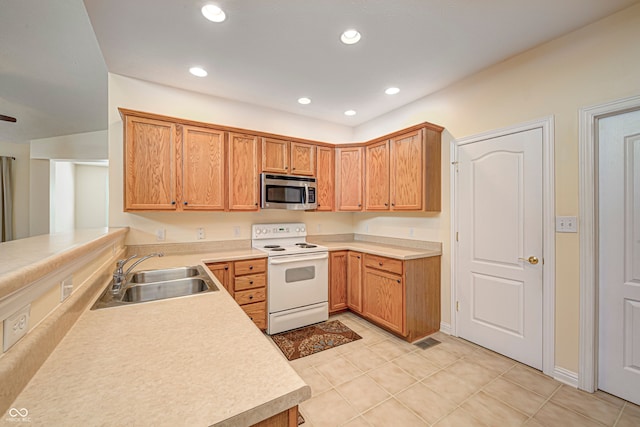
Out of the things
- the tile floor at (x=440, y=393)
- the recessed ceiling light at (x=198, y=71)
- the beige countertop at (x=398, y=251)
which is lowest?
the tile floor at (x=440, y=393)

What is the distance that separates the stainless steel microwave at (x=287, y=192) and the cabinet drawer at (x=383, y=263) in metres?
0.99

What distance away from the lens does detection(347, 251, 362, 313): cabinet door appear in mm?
3256

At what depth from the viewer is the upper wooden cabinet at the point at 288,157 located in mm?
3162

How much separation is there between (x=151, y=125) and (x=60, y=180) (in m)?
4.41

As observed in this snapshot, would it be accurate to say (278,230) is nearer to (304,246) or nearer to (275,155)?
(304,246)

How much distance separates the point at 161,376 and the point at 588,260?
275 centimetres

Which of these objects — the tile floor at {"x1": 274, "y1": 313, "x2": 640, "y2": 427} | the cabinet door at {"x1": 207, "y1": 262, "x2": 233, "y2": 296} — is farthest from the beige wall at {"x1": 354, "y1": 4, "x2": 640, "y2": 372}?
the cabinet door at {"x1": 207, "y1": 262, "x2": 233, "y2": 296}

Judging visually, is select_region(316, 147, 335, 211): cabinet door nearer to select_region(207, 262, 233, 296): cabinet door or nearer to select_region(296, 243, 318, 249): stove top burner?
select_region(296, 243, 318, 249): stove top burner

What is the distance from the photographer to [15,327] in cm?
68

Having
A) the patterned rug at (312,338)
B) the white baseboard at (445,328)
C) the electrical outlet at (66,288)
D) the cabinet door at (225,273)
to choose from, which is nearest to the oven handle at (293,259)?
the cabinet door at (225,273)

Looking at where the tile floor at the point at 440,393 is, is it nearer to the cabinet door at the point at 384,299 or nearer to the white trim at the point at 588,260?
A: the white trim at the point at 588,260

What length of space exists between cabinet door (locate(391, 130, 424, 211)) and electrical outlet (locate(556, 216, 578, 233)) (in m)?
1.12

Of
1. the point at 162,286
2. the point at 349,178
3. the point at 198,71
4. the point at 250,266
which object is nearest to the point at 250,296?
the point at 250,266

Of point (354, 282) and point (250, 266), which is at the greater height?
point (250, 266)
